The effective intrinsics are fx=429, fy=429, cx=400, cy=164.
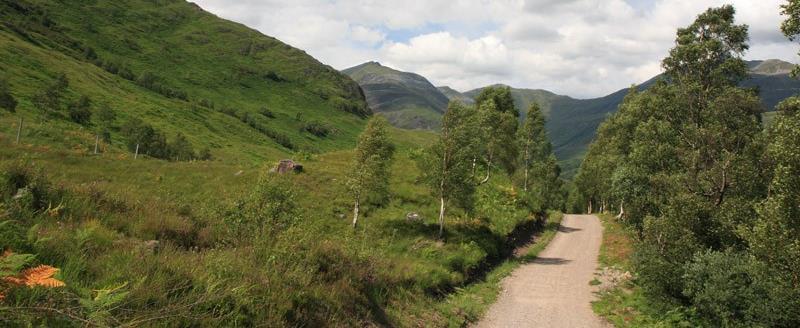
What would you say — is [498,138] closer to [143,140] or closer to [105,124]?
[143,140]

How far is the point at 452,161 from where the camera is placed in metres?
32.2

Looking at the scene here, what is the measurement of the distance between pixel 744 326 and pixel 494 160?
126 ft

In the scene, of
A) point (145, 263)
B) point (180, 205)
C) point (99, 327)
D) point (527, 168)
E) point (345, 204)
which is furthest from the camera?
point (527, 168)

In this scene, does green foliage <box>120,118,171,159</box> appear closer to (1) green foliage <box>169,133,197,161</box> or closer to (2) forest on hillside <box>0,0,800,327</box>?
(1) green foliage <box>169,133,197,161</box>

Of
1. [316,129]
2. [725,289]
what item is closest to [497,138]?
[725,289]

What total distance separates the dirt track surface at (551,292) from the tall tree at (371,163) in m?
11.9

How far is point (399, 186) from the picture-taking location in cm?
4116

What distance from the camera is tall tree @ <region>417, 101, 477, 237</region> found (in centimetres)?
3169

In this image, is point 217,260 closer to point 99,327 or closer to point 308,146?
point 99,327

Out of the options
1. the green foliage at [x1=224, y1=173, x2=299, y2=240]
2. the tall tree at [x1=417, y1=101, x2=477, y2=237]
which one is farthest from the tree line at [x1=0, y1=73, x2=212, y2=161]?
the green foliage at [x1=224, y1=173, x2=299, y2=240]

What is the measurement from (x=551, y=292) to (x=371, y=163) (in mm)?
15327

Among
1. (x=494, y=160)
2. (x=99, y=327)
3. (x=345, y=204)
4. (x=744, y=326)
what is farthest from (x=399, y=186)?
(x=99, y=327)

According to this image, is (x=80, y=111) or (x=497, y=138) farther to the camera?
(x=80, y=111)

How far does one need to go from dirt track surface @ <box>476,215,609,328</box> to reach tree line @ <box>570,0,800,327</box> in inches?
150
